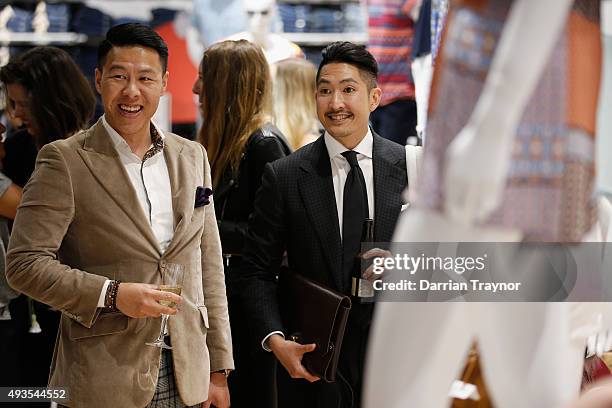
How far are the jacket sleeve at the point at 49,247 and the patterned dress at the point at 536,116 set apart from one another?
936mm

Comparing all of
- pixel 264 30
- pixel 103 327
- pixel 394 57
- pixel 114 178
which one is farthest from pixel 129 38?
pixel 394 57

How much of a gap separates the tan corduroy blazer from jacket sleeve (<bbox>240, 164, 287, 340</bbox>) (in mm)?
179

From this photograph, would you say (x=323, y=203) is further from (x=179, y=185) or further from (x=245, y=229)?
(x=245, y=229)

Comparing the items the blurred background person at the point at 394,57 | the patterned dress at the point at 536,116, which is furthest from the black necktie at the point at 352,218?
the blurred background person at the point at 394,57

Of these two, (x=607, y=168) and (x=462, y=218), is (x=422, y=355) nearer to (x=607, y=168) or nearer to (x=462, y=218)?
(x=462, y=218)

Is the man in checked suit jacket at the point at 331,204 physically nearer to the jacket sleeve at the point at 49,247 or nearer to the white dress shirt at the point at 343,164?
the white dress shirt at the point at 343,164

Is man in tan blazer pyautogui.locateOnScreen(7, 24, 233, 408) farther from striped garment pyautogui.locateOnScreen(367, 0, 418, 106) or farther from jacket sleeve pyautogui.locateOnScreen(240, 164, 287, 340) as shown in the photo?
striped garment pyautogui.locateOnScreen(367, 0, 418, 106)

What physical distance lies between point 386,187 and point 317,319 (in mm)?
385

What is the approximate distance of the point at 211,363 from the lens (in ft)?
8.75

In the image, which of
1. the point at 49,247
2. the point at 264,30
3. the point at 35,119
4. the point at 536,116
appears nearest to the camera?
the point at 536,116

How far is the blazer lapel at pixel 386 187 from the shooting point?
254 cm

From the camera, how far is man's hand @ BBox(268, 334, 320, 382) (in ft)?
8.46

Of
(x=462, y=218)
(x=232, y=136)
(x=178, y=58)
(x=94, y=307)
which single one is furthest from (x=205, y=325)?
(x=178, y=58)

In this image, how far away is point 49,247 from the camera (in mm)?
2348
